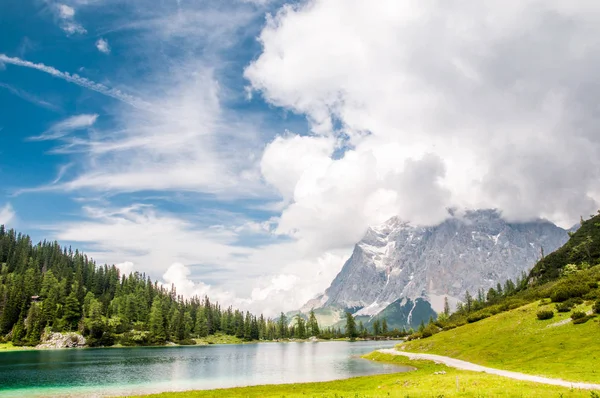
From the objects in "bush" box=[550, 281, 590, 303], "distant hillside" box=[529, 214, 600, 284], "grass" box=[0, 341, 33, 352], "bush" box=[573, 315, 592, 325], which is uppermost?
"distant hillside" box=[529, 214, 600, 284]

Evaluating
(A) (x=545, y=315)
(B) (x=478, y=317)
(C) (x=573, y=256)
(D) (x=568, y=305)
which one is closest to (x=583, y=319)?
(A) (x=545, y=315)

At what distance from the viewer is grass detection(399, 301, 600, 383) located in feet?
160

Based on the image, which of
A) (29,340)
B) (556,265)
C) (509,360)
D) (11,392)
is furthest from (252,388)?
(29,340)

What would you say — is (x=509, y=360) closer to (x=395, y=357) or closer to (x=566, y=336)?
(x=566, y=336)

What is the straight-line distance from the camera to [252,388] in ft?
198

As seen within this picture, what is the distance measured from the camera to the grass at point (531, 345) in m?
48.7

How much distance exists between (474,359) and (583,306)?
2241cm

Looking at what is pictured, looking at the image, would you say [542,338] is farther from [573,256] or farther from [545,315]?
[573,256]

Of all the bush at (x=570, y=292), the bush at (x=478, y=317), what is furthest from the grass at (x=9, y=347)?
the bush at (x=570, y=292)

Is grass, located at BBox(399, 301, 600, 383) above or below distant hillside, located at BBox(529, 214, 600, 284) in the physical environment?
below

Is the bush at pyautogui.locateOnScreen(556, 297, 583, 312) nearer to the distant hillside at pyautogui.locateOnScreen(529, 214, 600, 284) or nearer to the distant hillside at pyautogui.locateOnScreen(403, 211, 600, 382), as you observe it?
the distant hillside at pyautogui.locateOnScreen(403, 211, 600, 382)

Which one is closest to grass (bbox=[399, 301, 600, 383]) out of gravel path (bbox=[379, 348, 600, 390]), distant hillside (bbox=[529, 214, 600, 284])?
gravel path (bbox=[379, 348, 600, 390])

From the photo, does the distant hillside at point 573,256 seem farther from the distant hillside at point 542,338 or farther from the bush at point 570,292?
the bush at point 570,292

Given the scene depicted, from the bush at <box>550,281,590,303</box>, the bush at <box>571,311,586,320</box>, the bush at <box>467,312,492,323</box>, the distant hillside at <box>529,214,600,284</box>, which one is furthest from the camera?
the distant hillside at <box>529,214,600,284</box>
